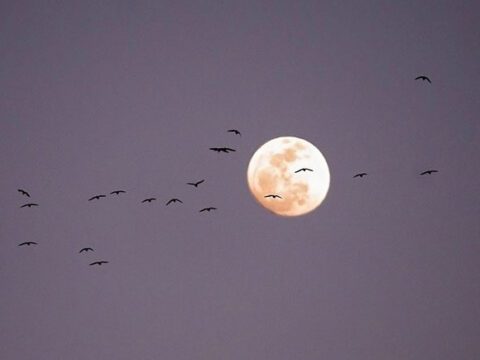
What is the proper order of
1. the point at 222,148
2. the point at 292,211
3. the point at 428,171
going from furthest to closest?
1. the point at 292,211
2. the point at 428,171
3. the point at 222,148

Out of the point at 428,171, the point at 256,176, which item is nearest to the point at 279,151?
the point at 256,176

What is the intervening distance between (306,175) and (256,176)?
4.20 meters

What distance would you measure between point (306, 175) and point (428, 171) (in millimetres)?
10172

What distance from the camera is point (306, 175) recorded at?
218 ft

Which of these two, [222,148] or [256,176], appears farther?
[256,176]

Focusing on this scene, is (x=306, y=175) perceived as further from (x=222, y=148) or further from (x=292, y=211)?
(x=222, y=148)

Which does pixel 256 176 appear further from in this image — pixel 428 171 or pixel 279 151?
pixel 428 171

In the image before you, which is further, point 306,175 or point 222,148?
point 306,175

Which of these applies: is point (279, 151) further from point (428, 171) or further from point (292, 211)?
point (428, 171)

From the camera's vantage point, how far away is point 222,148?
169 ft

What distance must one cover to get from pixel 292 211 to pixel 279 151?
5.15m

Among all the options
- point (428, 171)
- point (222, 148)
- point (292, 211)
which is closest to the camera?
point (222, 148)

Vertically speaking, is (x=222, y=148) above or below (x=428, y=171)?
below

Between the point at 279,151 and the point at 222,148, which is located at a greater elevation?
the point at 279,151
